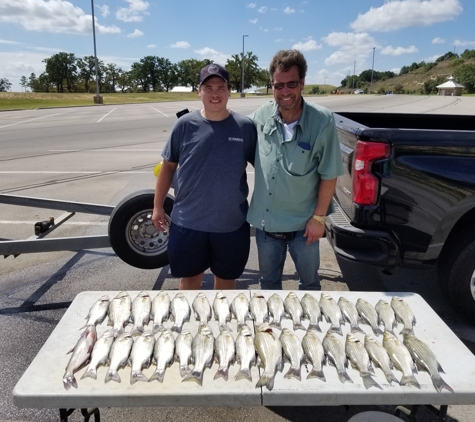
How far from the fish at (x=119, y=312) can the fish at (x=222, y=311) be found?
20.6 inches

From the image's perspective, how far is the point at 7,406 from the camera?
2787 mm

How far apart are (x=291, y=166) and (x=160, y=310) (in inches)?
48.9

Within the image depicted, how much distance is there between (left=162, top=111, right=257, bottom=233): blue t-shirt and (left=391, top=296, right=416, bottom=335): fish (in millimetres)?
1162

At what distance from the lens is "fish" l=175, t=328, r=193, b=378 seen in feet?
6.81

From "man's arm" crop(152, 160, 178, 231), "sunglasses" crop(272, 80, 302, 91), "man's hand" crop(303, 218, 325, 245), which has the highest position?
"sunglasses" crop(272, 80, 302, 91)

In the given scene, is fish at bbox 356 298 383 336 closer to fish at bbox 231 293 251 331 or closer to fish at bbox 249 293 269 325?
fish at bbox 249 293 269 325

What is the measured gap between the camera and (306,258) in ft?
10.1

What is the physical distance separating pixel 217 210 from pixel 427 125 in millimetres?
4151

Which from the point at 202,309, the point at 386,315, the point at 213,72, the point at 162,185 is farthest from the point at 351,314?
the point at 213,72

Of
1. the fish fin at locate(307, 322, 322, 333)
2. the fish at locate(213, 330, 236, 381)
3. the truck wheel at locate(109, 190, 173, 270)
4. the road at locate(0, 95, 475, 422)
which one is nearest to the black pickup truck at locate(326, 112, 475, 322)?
the road at locate(0, 95, 475, 422)

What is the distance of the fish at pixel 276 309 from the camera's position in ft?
8.13

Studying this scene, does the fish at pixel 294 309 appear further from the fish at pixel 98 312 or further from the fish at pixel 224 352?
the fish at pixel 98 312

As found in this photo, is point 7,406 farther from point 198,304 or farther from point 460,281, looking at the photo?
point 460,281

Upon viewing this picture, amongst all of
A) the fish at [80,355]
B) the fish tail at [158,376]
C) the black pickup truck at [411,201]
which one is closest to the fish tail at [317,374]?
the fish tail at [158,376]
